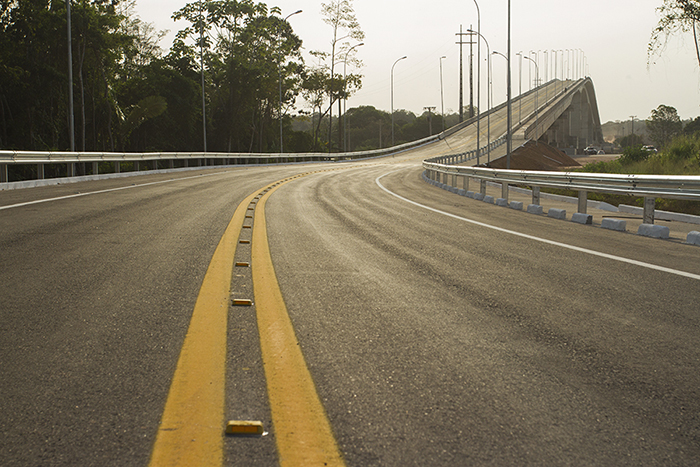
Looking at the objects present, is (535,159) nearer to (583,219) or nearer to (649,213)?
(583,219)

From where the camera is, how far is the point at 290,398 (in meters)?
2.78

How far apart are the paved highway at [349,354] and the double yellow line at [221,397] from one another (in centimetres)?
1

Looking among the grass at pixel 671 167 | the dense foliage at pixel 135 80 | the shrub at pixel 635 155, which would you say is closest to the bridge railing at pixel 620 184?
the grass at pixel 671 167

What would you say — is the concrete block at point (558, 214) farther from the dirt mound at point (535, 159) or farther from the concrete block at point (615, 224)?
the dirt mound at point (535, 159)

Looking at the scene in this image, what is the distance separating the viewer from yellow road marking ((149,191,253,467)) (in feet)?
7.47

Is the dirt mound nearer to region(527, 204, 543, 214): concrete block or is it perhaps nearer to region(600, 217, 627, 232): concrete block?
region(527, 204, 543, 214): concrete block

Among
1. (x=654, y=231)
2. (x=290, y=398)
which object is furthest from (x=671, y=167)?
(x=290, y=398)

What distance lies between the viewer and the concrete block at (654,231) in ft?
31.6

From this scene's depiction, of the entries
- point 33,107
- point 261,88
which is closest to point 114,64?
point 33,107

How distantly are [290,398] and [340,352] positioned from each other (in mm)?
724

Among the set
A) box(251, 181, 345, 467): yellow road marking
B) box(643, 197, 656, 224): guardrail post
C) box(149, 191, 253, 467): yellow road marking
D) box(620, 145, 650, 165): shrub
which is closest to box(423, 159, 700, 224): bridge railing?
box(643, 197, 656, 224): guardrail post

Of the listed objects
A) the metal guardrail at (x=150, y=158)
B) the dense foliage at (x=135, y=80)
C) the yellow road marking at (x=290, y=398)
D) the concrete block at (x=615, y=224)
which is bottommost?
the yellow road marking at (x=290, y=398)

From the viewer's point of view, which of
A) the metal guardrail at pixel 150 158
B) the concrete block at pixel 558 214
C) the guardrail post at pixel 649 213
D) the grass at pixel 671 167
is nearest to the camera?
the guardrail post at pixel 649 213

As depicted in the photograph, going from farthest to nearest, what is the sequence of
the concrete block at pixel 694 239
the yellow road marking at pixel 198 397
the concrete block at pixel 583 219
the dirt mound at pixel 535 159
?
1. the dirt mound at pixel 535 159
2. the concrete block at pixel 583 219
3. the concrete block at pixel 694 239
4. the yellow road marking at pixel 198 397
